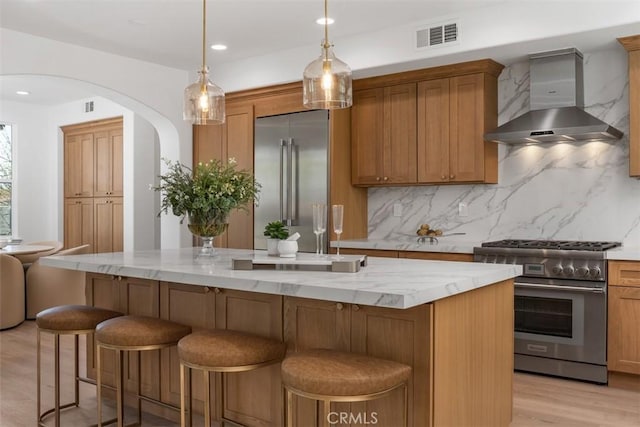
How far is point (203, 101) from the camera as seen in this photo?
3336 mm

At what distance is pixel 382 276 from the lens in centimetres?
246

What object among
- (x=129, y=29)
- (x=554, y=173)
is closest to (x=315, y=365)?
(x=554, y=173)

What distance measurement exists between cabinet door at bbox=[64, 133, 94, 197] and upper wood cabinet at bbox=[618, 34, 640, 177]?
6593mm

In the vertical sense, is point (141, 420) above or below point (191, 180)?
below

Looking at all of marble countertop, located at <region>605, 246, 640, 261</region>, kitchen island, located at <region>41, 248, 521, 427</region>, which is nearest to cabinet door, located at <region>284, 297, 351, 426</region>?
kitchen island, located at <region>41, 248, 521, 427</region>

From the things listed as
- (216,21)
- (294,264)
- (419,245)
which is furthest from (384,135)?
(294,264)

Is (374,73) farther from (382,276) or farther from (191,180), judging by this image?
(382,276)

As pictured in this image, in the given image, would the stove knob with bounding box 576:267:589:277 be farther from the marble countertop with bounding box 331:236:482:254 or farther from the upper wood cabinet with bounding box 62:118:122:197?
the upper wood cabinet with bounding box 62:118:122:197

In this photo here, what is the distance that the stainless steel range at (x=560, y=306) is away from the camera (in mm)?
3928

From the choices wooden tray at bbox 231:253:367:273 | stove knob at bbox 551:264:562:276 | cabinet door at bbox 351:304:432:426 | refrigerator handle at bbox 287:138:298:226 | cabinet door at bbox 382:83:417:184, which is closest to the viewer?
cabinet door at bbox 351:304:432:426

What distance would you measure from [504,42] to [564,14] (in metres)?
0.42

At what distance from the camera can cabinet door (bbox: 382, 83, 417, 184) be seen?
5066mm

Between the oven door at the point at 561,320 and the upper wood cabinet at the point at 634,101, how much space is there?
2.95 feet

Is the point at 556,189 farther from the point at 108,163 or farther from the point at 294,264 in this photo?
the point at 108,163
